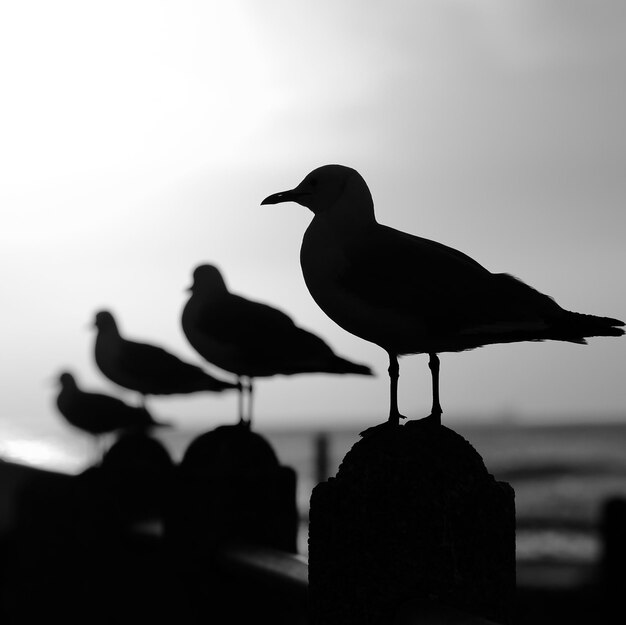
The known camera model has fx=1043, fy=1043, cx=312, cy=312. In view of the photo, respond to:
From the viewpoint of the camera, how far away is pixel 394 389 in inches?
127

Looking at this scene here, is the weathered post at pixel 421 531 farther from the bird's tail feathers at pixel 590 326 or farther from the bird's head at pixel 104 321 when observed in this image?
the bird's head at pixel 104 321

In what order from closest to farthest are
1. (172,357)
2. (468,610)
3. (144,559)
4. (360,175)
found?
(468,610), (360,175), (144,559), (172,357)

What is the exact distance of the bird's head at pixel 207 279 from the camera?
27.6ft

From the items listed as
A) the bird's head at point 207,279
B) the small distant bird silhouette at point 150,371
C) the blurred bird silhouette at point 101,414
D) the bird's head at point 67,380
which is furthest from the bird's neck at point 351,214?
the bird's head at point 67,380

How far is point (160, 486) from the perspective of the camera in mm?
6875

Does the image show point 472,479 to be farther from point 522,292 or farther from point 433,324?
point 522,292

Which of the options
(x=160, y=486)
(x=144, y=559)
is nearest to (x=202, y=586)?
(x=144, y=559)

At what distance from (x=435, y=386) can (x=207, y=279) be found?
218 inches

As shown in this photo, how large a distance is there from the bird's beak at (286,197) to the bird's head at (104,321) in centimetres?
799

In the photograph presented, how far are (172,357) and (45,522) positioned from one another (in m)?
2.74

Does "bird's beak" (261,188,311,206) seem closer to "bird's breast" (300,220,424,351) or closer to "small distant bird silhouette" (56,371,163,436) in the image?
"bird's breast" (300,220,424,351)

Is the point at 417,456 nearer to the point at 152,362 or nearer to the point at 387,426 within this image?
the point at 387,426

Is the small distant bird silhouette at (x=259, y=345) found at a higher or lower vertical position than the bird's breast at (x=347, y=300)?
higher

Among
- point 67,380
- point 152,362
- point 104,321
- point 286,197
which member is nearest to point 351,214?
point 286,197
